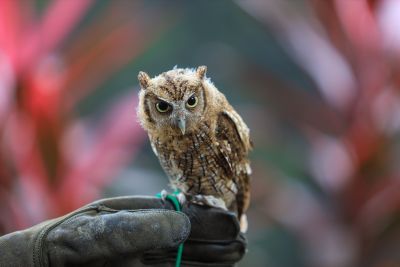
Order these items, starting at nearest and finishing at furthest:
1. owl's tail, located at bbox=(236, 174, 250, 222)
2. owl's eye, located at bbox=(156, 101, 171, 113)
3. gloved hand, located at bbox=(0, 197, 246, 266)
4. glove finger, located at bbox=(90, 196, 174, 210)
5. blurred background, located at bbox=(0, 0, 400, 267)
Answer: gloved hand, located at bbox=(0, 197, 246, 266), glove finger, located at bbox=(90, 196, 174, 210), owl's eye, located at bbox=(156, 101, 171, 113), owl's tail, located at bbox=(236, 174, 250, 222), blurred background, located at bbox=(0, 0, 400, 267)

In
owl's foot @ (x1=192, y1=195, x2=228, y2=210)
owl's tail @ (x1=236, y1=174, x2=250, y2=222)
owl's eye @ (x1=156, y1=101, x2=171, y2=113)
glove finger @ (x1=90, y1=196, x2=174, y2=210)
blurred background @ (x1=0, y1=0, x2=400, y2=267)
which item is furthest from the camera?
blurred background @ (x1=0, y1=0, x2=400, y2=267)

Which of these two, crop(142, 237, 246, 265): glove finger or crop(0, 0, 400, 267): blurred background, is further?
crop(0, 0, 400, 267): blurred background

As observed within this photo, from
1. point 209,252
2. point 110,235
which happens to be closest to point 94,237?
point 110,235

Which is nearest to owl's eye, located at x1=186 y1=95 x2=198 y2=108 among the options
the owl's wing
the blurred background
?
the owl's wing

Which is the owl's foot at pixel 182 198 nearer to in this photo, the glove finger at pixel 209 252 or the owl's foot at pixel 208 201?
the owl's foot at pixel 208 201

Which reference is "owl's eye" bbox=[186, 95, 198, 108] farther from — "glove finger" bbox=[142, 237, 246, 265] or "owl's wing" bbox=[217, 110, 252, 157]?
"glove finger" bbox=[142, 237, 246, 265]

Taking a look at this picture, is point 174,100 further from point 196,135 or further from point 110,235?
point 110,235

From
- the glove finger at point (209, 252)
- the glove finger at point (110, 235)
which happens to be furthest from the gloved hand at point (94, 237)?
the glove finger at point (209, 252)
